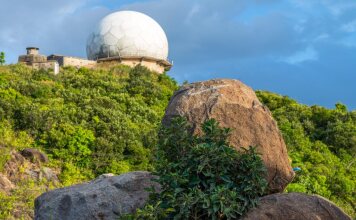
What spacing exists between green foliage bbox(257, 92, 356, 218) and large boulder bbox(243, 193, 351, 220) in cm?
1037

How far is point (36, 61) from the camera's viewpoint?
128 ft

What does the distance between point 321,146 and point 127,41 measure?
16.9 metres

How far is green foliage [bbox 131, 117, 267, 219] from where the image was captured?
7.98m

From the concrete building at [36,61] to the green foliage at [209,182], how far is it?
1093 inches

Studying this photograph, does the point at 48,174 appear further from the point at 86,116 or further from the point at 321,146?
the point at 321,146

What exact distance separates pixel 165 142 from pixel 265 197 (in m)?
1.50

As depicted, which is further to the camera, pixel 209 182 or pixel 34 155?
pixel 34 155

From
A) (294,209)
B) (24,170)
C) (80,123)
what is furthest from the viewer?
(80,123)

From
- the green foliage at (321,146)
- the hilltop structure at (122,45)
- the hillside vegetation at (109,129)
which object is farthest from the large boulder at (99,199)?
the hilltop structure at (122,45)

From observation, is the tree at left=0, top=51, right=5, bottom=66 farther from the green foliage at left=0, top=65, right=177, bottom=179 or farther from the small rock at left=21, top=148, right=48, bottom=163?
the small rock at left=21, top=148, right=48, bottom=163

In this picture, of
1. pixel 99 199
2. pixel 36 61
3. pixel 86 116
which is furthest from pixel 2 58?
pixel 99 199

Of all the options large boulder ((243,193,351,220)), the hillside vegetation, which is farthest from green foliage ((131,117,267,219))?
the hillside vegetation

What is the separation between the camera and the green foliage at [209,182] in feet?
26.2

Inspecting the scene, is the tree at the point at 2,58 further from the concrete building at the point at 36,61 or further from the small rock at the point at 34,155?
the small rock at the point at 34,155
